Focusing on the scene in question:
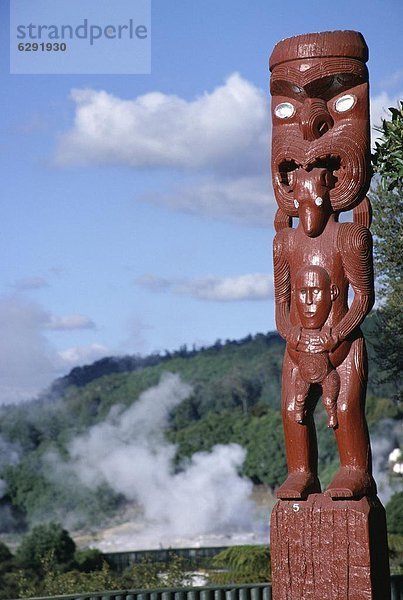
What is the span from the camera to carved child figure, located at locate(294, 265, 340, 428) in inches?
316

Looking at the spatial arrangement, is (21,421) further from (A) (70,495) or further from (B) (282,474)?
(B) (282,474)

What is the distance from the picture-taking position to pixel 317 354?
8.03 m

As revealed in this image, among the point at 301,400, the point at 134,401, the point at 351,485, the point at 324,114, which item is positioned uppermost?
the point at 134,401

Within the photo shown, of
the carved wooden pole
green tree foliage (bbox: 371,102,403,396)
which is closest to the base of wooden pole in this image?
the carved wooden pole

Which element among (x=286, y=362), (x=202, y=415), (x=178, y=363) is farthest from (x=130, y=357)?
(x=286, y=362)

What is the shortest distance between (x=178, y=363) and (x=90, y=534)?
9922 mm

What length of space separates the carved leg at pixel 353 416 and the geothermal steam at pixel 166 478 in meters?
21.5

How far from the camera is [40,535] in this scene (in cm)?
2075

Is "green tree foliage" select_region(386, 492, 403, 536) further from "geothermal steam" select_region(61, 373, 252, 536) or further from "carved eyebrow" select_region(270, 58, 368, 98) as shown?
"carved eyebrow" select_region(270, 58, 368, 98)

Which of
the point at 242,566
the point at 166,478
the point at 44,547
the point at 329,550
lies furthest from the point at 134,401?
the point at 329,550

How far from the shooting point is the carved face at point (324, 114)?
8.22m

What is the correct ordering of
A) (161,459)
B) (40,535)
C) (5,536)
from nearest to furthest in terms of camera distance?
1. (40,535)
2. (5,536)
3. (161,459)

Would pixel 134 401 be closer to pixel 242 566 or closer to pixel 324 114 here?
pixel 242 566

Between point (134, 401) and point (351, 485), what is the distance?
85.4 ft
